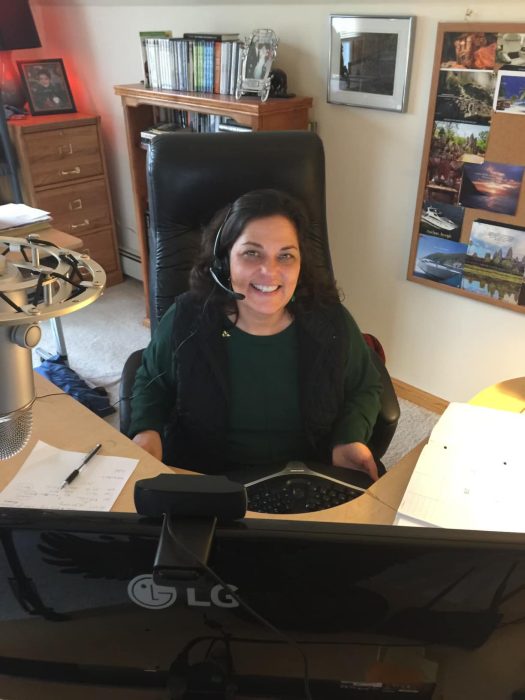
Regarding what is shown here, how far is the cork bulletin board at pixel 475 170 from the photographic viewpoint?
71.2 inches

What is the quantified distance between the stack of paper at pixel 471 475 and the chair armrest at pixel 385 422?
0.79 ft

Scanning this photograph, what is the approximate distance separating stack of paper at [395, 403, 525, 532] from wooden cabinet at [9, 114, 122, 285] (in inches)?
89.8

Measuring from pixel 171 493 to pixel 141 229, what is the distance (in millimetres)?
2540

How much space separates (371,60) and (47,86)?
1989mm

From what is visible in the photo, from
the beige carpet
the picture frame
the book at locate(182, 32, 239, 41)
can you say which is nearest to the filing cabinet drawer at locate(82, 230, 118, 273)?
the beige carpet

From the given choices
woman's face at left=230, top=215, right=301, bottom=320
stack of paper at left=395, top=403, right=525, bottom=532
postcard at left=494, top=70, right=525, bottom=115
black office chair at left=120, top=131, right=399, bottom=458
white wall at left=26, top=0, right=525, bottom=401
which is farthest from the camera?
white wall at left=26, top=0, right=525, bottom=401

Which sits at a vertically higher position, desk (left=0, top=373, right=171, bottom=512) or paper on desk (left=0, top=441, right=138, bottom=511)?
paper on desk (left=0, top=441, right=138, bottom=511)

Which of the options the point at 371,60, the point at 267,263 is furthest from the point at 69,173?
the point at 267,263

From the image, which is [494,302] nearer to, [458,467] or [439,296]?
[439,296]

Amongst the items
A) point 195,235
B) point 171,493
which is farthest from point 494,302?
point 171,493

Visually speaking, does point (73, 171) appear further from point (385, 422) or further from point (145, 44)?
point (385, 422)

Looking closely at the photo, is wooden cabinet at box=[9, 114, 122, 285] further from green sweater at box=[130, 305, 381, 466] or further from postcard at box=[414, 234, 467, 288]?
green sweater at box=[130, 305, 381, 466]

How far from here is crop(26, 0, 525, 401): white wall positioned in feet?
6.84

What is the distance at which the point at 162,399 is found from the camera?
4.63ft
